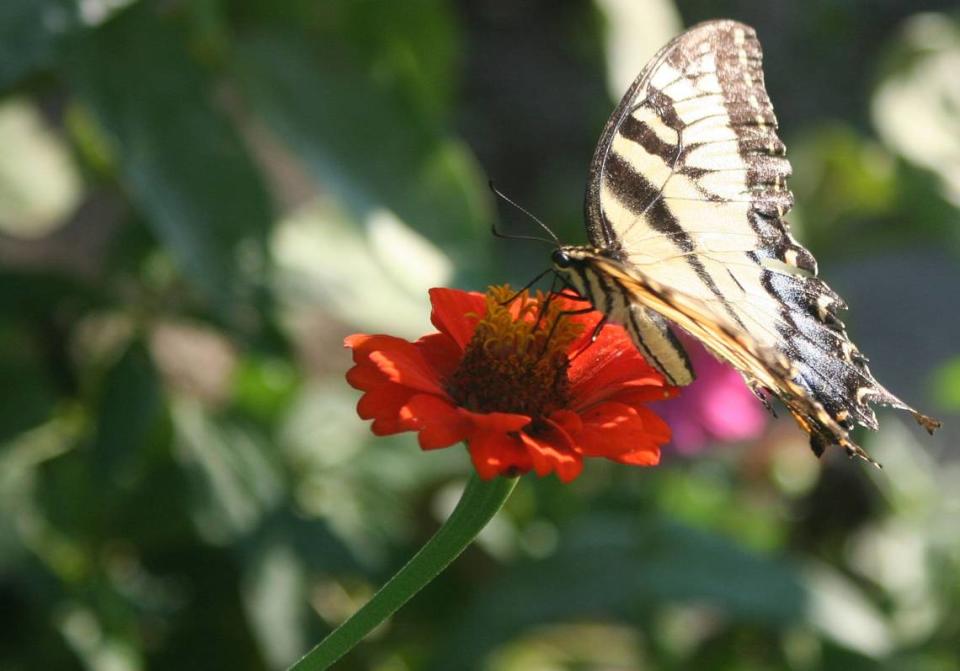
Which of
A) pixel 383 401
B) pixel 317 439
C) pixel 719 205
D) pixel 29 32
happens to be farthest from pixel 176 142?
pixel 383 401

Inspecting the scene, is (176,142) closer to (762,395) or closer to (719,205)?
(719,205)

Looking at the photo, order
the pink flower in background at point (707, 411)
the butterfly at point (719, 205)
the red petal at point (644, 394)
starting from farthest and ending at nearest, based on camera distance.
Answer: the pink flower in background at point (707, 411) < the butterfly at point (719, 205) < the red petal at point (644, 394)

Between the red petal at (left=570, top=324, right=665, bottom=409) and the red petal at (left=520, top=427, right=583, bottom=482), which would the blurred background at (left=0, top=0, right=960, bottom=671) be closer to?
the red petal at (left=570, top=324, right=665, bottom=409)

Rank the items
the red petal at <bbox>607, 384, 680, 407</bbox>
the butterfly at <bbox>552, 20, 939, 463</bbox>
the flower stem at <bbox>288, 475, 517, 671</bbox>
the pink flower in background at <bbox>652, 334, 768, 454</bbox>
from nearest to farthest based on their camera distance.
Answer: the flower stem at <bbox>288, 475, 517, 671</bbox> → the red petal at <bbox>607, 384, 680, 407</bbox> → the butterfly at <bbox>552, 20, 939, 463</bbox> → the pink flower in background at <bbox>652, 334, 768, 454</bbox>

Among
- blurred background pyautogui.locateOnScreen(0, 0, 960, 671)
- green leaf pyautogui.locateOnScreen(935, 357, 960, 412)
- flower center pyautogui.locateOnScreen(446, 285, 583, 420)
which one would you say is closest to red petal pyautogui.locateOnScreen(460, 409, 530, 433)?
flower center pyautogui.locateOnScreen(446, 285, 583, 420)

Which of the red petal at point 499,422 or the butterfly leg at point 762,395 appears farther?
the butterfly leg at point 762,395

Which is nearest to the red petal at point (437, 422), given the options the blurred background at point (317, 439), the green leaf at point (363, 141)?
the blurred background at point (317, 439)

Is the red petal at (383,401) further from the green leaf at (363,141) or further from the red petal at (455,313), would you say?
the green leaf at (363,141)
